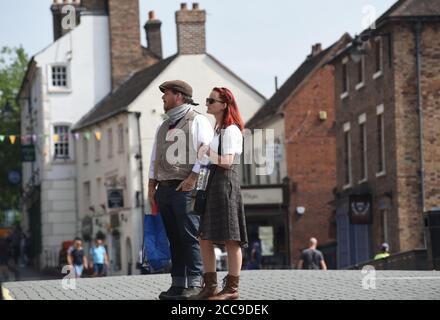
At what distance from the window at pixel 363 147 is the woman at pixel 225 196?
33924 millimetres

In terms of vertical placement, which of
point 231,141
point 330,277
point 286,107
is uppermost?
point 286,107

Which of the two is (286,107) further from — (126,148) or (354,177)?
(354,177)

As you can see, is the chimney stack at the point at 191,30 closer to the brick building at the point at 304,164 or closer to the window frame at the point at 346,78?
the brick building at the point at 304,164

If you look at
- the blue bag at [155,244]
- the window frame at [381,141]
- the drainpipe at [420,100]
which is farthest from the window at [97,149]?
the blue bag at [155,244]

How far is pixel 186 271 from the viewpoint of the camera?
12672mm

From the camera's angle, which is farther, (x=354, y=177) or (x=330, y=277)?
(x=354, y=177)

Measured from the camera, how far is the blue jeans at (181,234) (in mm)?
12609

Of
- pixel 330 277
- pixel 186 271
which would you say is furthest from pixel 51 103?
pixel 186 271

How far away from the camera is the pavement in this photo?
13188 millimetres

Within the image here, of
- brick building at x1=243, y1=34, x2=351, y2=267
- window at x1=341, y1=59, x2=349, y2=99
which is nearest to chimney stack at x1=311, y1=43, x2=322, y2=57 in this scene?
brick building at x1=243, y1=34, x2=351, y2=267

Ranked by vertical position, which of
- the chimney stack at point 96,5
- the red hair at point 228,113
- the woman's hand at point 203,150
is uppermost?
the chimney stack at point 96,5

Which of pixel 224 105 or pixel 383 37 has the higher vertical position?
pixel 383 37

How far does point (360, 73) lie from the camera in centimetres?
4672
